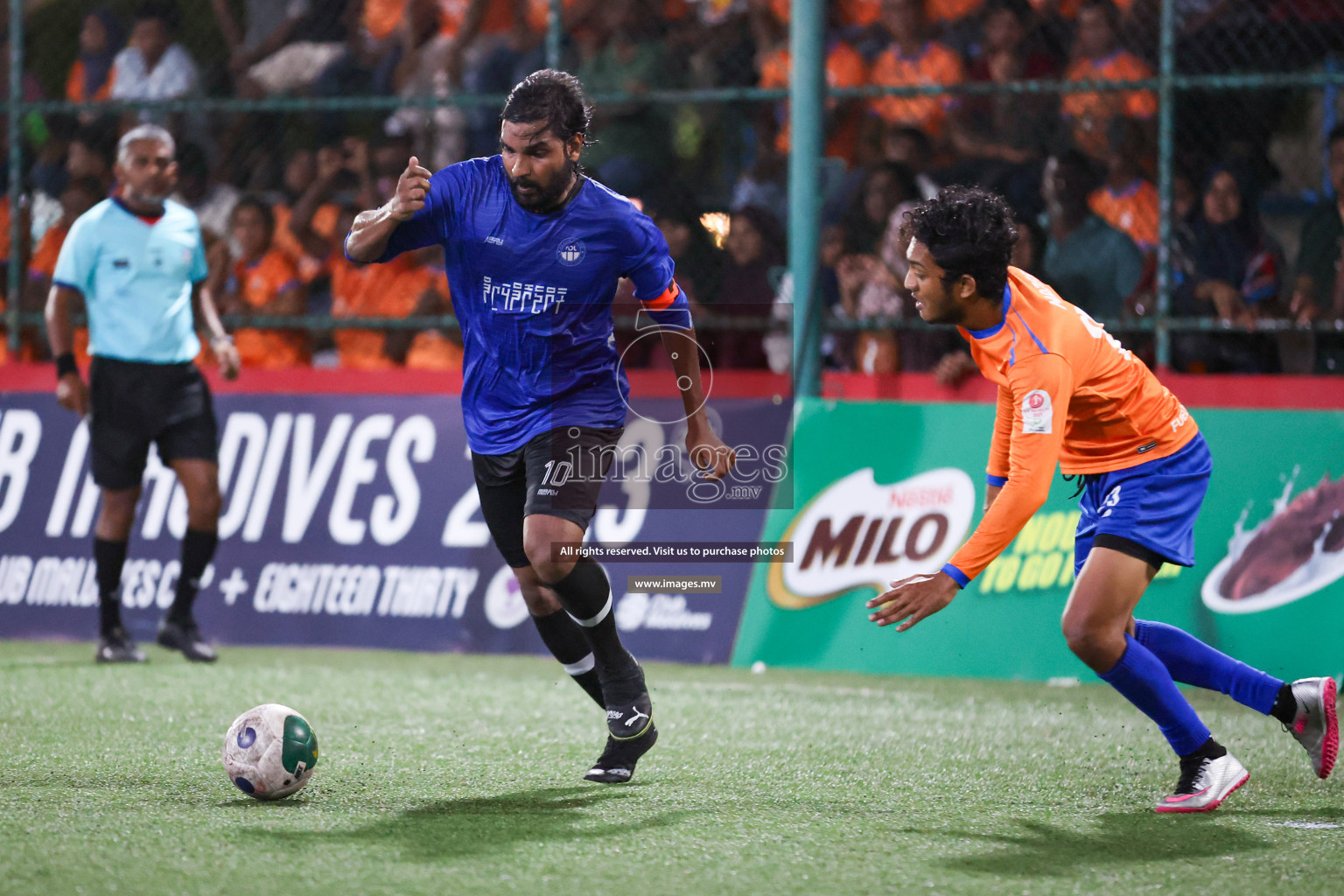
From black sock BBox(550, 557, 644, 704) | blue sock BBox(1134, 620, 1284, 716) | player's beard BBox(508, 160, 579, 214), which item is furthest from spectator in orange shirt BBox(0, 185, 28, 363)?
blue sock BBox(1134, 620, 1284, 716)

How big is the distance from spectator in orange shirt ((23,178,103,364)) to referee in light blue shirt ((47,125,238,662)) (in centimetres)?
255

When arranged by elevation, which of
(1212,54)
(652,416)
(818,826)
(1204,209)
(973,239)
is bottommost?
(818,826)

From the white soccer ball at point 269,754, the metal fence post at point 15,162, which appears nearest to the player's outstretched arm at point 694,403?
the white soccer ball at point 269,754

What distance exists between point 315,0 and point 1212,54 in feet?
20.7

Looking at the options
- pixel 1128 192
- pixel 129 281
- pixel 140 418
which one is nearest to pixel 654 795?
pixel 140 418

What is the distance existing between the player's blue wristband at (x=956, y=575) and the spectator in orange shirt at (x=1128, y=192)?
4.68m

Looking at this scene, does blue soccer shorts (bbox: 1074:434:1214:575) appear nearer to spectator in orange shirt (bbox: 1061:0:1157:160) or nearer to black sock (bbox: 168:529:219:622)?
spectator in orange shirt (bbox: 1061:0:1157:160)

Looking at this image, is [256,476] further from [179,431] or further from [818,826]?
[818,826]

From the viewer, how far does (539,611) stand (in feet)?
17.6

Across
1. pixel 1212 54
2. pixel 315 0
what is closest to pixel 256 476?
pixel 315 0

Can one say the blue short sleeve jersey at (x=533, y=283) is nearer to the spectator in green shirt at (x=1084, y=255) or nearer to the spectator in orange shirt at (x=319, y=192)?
the spectator in green shirt at (x=1084, y=255)

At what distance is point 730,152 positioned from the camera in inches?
383

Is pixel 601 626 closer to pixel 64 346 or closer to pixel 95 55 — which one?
pixel 64 346

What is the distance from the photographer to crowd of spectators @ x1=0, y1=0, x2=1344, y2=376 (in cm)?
833
